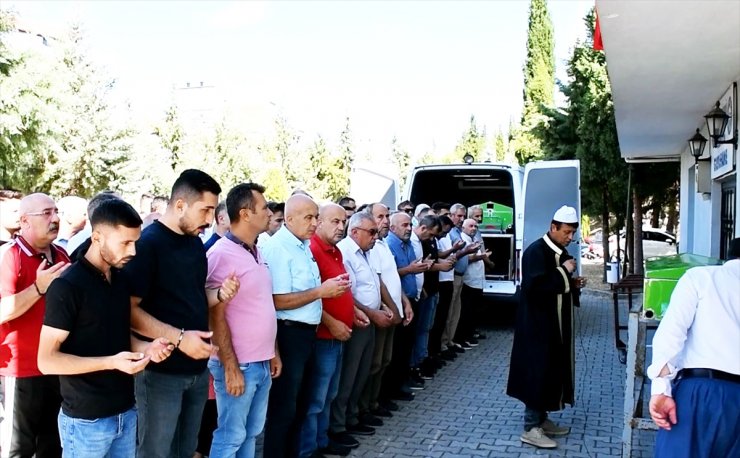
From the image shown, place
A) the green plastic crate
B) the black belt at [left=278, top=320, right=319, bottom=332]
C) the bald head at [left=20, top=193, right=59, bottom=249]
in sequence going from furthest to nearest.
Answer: the green plastic crate < the black belt at [left=278, top=320, right=319, bottom=332] < the bald head at [left=20, top=193, right=59, bottom=249]

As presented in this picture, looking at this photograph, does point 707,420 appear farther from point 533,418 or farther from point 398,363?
point 398,363

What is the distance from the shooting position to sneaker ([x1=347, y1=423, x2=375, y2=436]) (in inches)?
223

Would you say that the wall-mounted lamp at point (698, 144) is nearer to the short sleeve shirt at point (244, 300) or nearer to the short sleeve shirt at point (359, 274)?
the short sleeve shirt at point (359, 274)

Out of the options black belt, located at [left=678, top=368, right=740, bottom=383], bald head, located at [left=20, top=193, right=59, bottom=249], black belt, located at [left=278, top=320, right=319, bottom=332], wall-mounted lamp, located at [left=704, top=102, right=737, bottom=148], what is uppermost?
wall-mounted lamp, located at [left=704, top=102, right=737, bottom=148]

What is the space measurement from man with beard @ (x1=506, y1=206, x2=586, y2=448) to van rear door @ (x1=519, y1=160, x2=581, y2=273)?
Answer: 3919 mm

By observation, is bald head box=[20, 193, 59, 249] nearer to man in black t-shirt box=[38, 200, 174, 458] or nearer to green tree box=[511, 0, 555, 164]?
man in black t-shirt box=[38, 200, 174, 458]


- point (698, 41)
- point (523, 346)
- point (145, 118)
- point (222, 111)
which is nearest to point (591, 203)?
point (698, 41)

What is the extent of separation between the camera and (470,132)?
2114 inches

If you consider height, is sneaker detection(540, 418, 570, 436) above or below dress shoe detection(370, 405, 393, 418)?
above

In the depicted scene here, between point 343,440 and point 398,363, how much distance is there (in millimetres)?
1552

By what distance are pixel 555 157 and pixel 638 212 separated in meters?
2.82

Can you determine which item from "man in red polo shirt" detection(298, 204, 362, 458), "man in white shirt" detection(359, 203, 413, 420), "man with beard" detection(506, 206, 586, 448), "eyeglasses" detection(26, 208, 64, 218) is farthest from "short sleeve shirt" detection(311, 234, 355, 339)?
"eyeglasses" detection(26, 208, 64, 218)

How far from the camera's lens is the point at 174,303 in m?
3.31

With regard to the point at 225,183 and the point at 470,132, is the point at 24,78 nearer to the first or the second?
the point at 225,183
